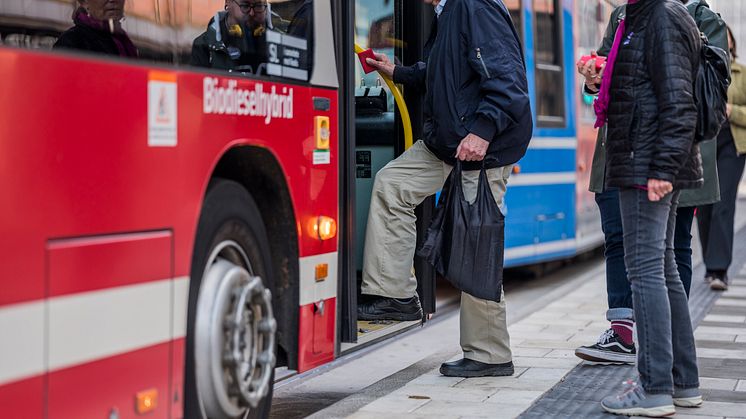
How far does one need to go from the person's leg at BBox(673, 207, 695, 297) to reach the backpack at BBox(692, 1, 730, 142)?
65.3 inches

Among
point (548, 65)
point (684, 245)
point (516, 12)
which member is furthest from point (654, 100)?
point (548, 65)

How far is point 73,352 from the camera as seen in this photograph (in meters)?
3.13

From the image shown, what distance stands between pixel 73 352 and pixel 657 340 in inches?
99.6

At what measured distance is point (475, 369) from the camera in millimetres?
5863

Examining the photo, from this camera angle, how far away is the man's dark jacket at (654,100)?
15.3 feet

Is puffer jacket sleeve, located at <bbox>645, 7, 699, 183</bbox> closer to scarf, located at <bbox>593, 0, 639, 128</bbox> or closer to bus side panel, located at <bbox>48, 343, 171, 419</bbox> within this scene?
scarf, located at <bbox>593, 0, 639, 128</bbox>

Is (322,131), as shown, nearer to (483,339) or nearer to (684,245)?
(483,339)

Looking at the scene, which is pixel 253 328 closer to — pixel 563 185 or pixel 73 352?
pixel 73 352

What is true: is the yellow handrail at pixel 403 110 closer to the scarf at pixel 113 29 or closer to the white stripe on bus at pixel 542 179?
the scarf at pixel 113 29

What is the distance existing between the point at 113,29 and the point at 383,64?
7.16ft

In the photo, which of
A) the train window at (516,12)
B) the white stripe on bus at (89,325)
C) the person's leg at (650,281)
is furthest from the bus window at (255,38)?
the train window at (516,12)

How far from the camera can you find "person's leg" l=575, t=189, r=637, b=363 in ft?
20.2

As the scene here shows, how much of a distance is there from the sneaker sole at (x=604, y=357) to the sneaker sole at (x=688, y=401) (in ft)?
3.19

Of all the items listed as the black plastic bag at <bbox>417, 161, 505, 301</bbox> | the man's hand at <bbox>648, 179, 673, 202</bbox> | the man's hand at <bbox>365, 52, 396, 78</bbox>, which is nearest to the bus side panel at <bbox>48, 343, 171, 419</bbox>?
the man's hand at <bbox>648, 179, 673, 202</bbox>
